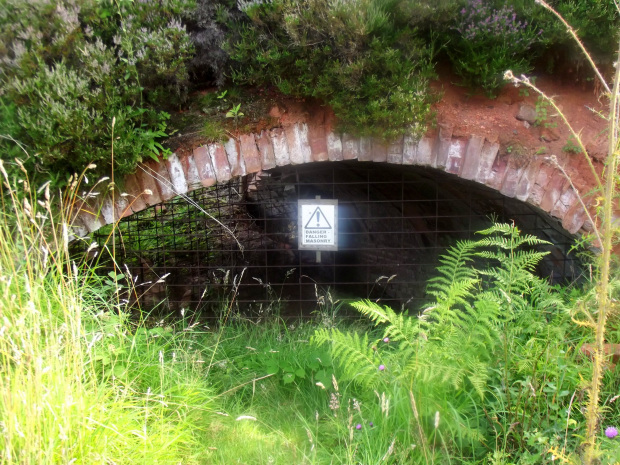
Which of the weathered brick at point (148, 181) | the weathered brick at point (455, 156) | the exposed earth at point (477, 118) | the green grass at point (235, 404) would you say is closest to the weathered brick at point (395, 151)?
the exposed earth at point (477, 118)

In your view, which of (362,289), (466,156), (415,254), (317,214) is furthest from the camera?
(362,289)

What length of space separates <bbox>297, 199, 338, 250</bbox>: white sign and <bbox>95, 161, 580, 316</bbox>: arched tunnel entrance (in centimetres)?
33

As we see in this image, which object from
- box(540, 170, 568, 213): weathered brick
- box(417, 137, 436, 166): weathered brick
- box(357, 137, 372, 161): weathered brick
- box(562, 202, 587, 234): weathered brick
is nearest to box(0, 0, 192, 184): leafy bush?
box(357, 137, 372, 161): weathered brick

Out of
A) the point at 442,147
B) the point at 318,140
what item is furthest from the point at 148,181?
the point at 442,147

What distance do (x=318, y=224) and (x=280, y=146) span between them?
72cm

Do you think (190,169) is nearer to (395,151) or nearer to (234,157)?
(234,157)

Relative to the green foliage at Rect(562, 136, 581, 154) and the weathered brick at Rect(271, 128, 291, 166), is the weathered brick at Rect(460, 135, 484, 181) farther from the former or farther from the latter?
the weathered brick at Rect(271, 128, 291, 166)

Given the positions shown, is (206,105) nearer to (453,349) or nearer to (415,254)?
(453,349)

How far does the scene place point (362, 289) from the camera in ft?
19.3

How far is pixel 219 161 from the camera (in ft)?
11.2

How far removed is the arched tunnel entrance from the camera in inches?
169

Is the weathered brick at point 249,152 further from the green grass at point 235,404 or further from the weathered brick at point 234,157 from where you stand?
the green grass at point 235,404

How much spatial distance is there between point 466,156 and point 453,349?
1.56 metres

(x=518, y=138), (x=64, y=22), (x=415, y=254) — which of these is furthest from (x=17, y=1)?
(x=415, y=254)
